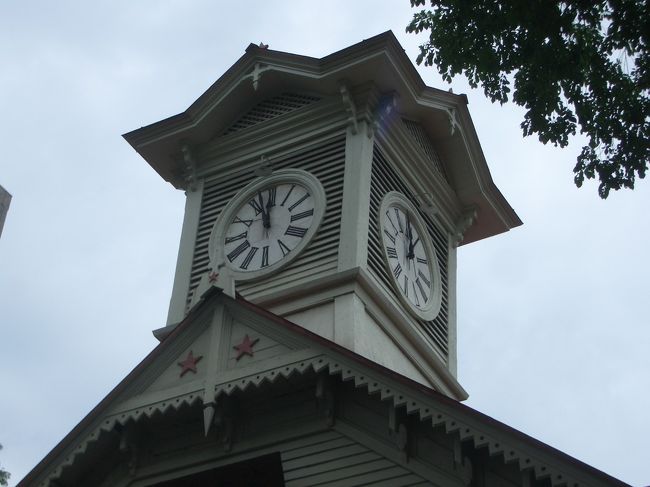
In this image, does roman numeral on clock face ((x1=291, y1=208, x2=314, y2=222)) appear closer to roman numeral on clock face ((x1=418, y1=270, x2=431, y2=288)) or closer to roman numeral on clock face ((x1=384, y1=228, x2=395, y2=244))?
roman numeral on clock face ((x1=384, y1=228, x2=395, y2=244))

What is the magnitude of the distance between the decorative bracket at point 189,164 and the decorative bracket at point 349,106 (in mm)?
2838

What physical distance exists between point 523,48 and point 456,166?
8.15 meters

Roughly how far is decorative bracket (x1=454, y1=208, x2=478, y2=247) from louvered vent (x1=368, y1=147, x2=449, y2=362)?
0.47 m

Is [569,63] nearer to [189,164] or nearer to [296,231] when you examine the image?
[296,231]

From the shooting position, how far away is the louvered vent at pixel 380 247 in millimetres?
17562

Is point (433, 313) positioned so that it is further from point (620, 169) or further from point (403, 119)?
point (620, 169)

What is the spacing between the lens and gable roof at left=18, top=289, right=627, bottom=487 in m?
11.5

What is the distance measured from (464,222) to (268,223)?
4.15 m

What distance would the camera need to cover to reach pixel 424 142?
2045cm

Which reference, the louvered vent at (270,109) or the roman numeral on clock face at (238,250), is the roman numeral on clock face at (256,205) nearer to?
the roman numeral on clock face at (238,250)

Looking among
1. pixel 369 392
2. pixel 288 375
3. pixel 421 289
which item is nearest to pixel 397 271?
pixel 421 289

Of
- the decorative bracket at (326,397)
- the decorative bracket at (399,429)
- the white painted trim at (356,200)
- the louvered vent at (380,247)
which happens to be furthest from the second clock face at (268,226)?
the decorative bracket at (399,429)

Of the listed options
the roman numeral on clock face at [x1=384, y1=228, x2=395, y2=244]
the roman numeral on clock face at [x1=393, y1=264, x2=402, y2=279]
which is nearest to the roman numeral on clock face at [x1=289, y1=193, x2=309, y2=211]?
the roman numeral on clock face at [x1=384, y1=228, x2=395, y2=244]

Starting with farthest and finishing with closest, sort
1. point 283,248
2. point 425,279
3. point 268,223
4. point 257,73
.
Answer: point 257,73 < point 425,279 < point 268,223 < point 283,248
